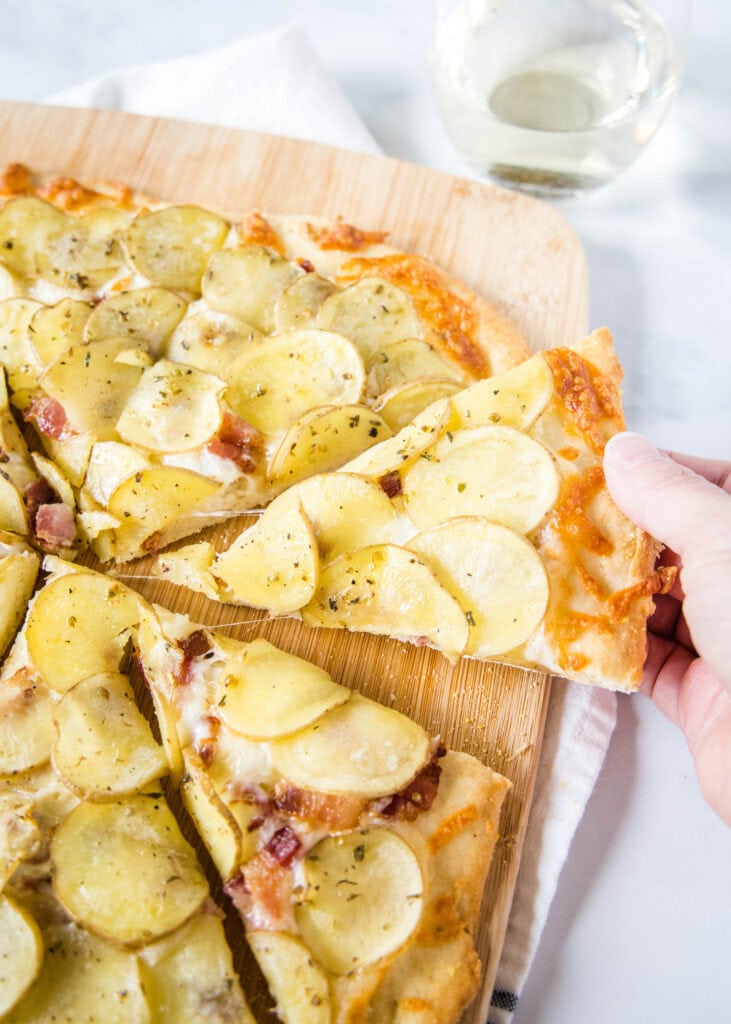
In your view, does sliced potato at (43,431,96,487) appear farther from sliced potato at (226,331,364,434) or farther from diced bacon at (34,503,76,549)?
sliced potato at (226,331,364,434)

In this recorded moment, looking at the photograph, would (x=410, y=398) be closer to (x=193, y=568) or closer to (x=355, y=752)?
(x=193, y=568)

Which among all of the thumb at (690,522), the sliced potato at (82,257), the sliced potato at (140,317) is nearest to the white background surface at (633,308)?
the thumb at (690,522)

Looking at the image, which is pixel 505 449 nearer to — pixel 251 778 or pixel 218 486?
pixel 218 486

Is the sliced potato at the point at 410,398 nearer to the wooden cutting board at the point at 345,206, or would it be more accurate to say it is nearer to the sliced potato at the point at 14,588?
the wooden cutting board at the point at 345,206

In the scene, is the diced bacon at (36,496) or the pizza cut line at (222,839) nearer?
the pizza cut line at (222,839)

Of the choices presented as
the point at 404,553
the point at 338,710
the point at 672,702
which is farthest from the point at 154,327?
the point at 672,702

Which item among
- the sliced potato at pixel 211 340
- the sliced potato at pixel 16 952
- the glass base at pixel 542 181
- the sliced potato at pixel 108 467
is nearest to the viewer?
the sliced potato at pixel 16 952

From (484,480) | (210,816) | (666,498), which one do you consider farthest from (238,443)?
(666,498)
